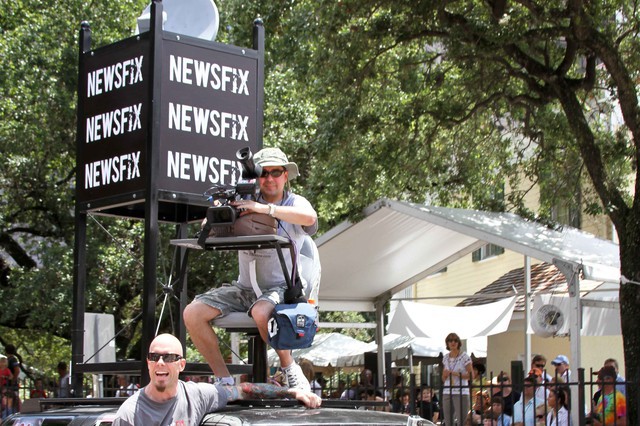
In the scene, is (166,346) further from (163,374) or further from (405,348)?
(405,348)

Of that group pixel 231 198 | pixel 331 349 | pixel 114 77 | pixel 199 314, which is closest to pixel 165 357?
pixel 199 314

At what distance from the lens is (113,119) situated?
7133 millimetres

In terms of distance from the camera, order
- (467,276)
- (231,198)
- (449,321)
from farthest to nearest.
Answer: (467,276)
(449,321)
(231,198)

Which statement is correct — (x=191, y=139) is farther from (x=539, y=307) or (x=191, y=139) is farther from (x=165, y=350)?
(x=539, y=307)

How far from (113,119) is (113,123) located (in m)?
0.03

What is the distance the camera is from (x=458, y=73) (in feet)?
53.4

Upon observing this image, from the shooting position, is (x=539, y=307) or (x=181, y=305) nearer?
(x=181, y=305)

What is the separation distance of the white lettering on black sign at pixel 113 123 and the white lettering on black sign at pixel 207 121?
0.25m

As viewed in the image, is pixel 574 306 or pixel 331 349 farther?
pixel 331 349

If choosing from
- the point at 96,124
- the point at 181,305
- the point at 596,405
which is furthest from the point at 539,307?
the point at 96,124

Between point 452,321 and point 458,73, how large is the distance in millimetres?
4064

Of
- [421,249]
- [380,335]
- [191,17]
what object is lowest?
[380,335]

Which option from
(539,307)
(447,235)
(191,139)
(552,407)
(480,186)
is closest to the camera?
(191,139)

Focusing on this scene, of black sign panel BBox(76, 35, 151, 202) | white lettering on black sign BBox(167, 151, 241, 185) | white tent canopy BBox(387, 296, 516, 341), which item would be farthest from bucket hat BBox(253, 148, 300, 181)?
white tent canopy BBox(387, 296, 516, 341)
